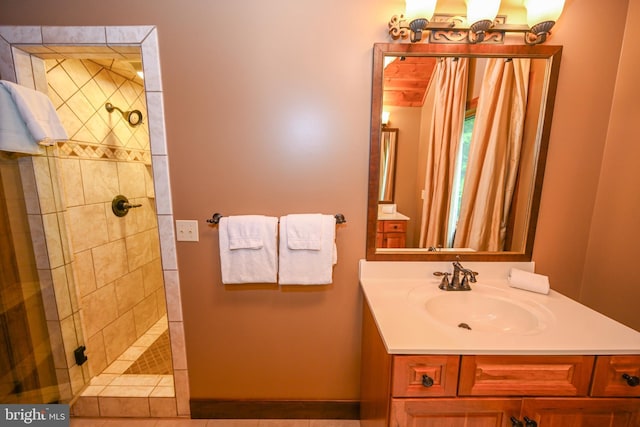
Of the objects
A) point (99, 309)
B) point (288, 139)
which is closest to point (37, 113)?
point (288, 139)

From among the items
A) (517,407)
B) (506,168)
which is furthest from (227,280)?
(506,168)

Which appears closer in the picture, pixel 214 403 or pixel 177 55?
pixel 177 55

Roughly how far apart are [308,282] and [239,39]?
1173 mm

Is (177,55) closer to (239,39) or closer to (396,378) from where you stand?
(239,39)

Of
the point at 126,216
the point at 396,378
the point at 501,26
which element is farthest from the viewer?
the point at 126,216

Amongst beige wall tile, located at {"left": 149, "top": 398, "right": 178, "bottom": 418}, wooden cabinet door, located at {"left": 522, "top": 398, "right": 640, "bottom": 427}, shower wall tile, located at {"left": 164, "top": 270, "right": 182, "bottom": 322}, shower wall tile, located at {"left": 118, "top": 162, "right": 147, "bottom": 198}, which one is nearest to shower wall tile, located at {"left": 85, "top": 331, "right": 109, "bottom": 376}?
beige wall tile, located at {"left": 149, "top": 398, "right": 178, "bottom": 418}

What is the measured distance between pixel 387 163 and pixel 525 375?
3.12 feet

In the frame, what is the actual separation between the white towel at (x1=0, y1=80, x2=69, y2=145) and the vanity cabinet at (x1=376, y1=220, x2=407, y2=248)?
5.15 feet

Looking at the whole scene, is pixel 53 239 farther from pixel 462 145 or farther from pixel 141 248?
pixel 462 145

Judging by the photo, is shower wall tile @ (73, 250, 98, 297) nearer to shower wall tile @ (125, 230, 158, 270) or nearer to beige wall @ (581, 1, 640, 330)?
shower wall tile @ (125, 230, 158, 270)

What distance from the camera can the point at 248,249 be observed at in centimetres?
124

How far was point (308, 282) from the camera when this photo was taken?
4.13ft

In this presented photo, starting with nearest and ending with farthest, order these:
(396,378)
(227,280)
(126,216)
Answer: (396,378), (227,280), (126,216)

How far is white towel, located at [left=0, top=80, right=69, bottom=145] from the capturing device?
3.47ft
